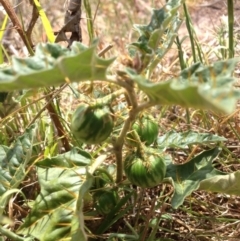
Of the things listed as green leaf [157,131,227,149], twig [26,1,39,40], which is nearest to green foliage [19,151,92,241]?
green leaf [157,131,227,149]

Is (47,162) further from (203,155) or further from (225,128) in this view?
(225,128)

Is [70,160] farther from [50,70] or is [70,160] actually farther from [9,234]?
[50,70]

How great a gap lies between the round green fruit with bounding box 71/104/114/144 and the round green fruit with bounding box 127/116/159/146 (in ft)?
0.46

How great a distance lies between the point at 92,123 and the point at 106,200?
235 mm

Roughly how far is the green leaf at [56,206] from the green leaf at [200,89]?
25cm

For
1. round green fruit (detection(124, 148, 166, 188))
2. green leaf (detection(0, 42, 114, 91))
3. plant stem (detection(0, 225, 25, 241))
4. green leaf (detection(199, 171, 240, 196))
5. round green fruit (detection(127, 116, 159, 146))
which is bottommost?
green leaf (detection(199, 171, 240, 196))

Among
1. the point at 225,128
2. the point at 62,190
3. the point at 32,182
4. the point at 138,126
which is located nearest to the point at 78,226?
the point at 62,190

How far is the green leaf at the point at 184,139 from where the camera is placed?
3.39ft

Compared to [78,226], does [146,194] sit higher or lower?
lower

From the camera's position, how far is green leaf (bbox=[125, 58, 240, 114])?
0.60 meters

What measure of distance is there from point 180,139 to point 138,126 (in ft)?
0.34

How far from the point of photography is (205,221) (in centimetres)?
123

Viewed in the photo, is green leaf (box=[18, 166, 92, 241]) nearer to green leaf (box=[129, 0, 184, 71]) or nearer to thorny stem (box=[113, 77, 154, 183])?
thorny stem (box=[113, 77, 154, 183])

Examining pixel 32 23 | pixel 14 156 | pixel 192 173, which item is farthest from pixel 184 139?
pixel 32 23
